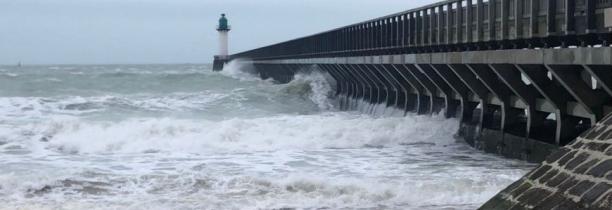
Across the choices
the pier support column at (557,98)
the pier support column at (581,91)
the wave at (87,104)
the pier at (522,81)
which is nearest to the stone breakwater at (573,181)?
the pier at (522,81)

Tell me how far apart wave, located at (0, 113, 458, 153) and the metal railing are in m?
2.13

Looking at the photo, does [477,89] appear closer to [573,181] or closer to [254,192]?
[254,192]

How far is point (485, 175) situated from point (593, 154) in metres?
5.58

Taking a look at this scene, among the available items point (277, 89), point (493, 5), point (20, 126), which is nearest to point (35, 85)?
point (277, 89)

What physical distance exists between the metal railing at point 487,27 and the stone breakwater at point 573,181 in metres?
4.13

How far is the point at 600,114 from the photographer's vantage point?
35.7 feet

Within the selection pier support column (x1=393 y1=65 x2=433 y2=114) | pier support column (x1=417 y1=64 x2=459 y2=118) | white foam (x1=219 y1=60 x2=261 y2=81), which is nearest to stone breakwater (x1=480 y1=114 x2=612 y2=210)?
pier support column (x1=417 y1=64 x2=459 y2=118)

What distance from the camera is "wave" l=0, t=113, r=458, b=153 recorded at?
1689cm

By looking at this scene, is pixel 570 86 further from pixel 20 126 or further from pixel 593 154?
pixel 20 126

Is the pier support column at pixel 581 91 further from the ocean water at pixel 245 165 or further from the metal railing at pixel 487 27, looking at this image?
the ocean water at pixel 245 165

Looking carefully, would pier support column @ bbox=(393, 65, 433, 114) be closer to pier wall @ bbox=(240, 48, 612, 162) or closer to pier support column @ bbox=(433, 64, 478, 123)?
pier wall @ bbox=(240, 48, 612, 162)

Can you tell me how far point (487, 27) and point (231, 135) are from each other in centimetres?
696

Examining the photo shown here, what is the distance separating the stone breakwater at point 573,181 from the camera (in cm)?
507

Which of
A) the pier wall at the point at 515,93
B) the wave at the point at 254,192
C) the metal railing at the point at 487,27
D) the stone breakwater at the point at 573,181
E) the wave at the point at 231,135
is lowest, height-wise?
Result: the wave at the point at 254,192
